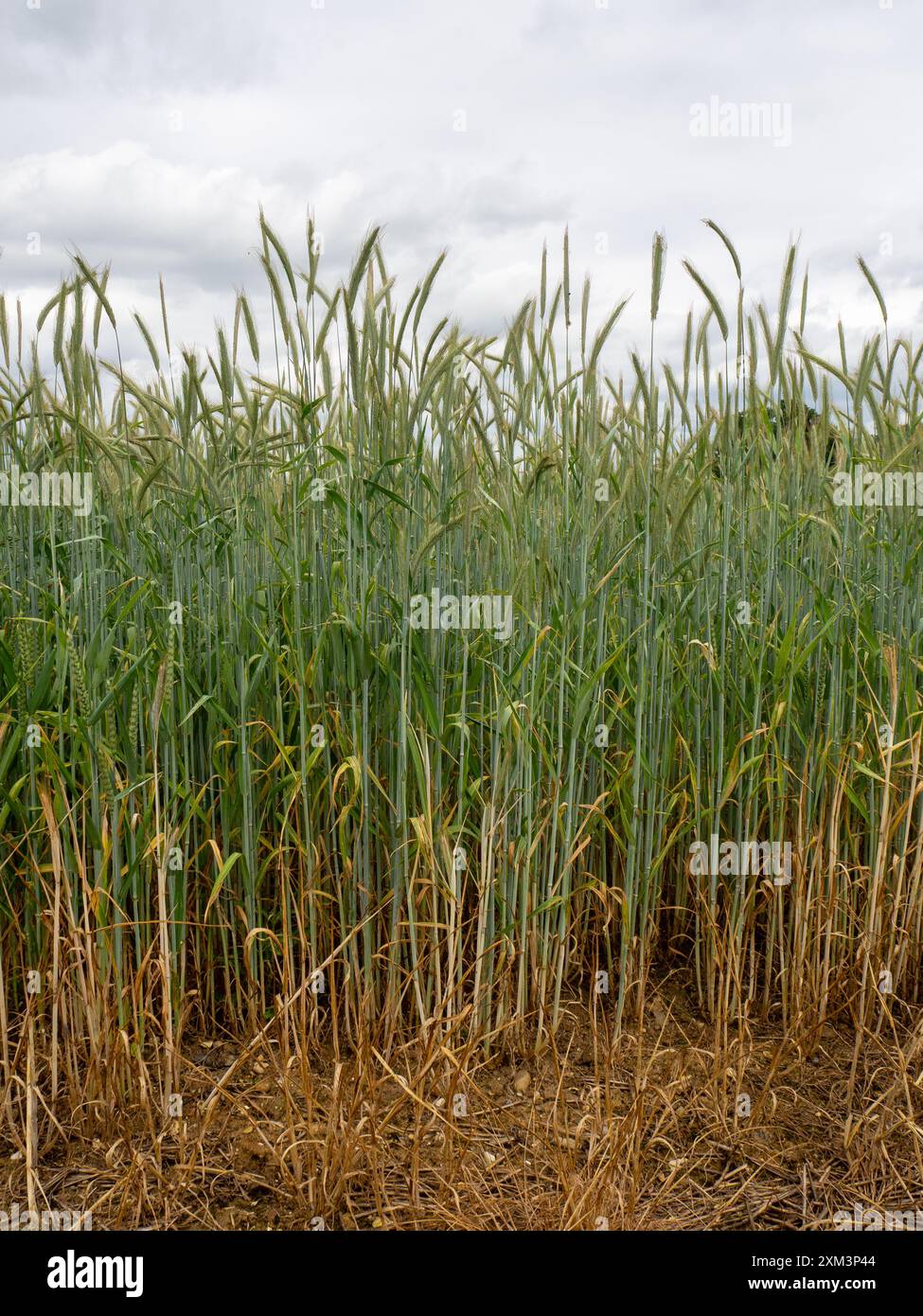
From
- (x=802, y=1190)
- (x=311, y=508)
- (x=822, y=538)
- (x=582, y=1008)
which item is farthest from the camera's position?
(x=822, y=538)

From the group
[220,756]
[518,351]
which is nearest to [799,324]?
[518,351]

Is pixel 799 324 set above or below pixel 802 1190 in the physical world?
above

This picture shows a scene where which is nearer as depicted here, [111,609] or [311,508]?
[311,508]

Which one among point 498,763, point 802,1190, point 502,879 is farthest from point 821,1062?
point 498,763

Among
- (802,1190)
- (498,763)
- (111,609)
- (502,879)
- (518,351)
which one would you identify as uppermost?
(518,351)

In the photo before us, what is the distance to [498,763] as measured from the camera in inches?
81.9

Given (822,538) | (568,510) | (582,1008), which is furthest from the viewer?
(822,538)

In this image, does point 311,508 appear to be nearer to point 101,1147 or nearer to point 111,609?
point 111,609

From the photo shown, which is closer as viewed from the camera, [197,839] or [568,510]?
[568,510]

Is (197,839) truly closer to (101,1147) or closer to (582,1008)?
(101,1147)

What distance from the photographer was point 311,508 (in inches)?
81.5

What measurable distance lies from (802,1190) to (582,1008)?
669 millimetres

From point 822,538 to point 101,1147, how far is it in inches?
88.9

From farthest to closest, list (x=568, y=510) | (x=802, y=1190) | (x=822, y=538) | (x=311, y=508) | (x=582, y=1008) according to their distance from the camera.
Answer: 1. (x=822, y=538)
2. (x=582, y=1008)
3. (x=568, y=510)
4. (x=311, y=508)
5. (x=802, y=1190)
